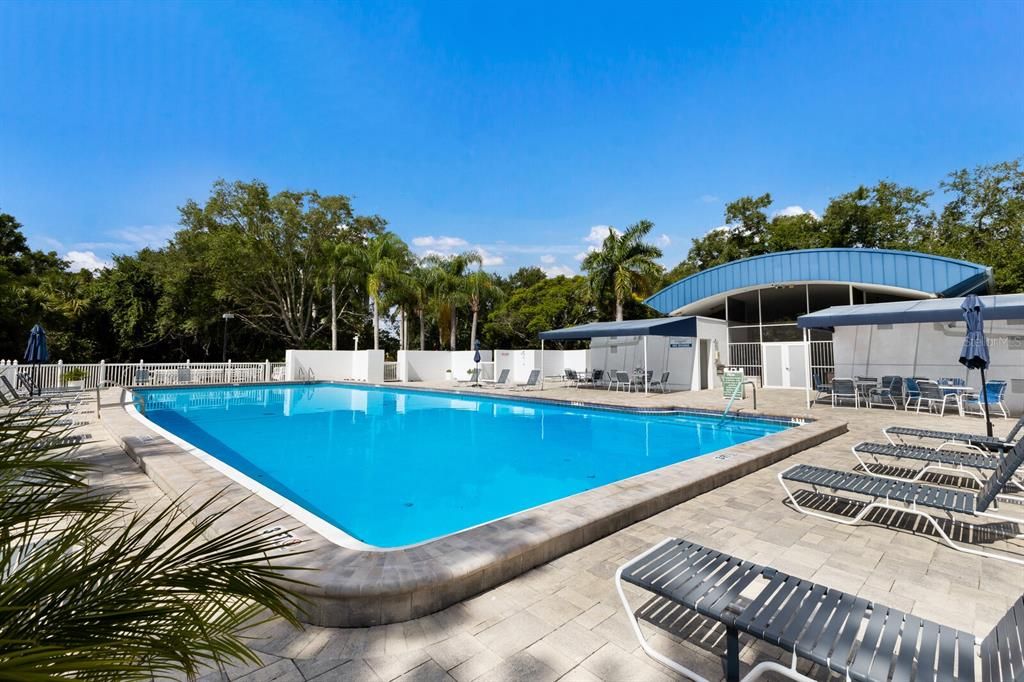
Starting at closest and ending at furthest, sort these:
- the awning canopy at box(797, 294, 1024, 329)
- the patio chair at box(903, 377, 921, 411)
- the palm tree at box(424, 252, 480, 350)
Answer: the awning canopy at box(797, 294, 1024, 329) → the patio chair at box(903, 377, 921, 411) → the palm tree at box(424, 252, 480, 350)

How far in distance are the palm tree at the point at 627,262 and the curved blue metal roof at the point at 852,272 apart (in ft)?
11.2

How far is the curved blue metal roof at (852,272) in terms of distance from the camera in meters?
14.7

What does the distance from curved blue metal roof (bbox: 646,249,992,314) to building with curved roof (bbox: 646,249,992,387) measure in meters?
0.03

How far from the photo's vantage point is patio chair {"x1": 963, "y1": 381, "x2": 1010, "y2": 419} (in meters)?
9.72

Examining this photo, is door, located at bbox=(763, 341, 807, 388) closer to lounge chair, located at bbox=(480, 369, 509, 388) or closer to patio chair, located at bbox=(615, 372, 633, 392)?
patio chair, located at bbox=(615, 372, 633, 392)

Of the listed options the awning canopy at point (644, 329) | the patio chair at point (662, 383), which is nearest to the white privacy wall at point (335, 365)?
the awning canopy at point (644, 329)

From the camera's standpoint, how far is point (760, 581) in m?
2.94

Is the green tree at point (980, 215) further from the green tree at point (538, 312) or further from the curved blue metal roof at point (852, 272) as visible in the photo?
the green tree at point (538, 312)

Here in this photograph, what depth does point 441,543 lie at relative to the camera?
3.23 metres

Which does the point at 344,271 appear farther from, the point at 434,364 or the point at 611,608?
the point at 611,608

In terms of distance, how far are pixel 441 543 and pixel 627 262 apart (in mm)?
20943

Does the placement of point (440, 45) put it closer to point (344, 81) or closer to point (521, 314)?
point (344, 81)

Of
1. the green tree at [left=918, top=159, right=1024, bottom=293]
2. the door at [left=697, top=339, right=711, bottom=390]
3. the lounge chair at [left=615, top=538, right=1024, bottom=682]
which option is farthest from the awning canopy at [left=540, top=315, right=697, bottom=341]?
the green tree at [left=918, top=159, right=1024, bottom=293]

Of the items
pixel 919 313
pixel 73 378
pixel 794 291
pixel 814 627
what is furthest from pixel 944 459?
pixel 73 378
